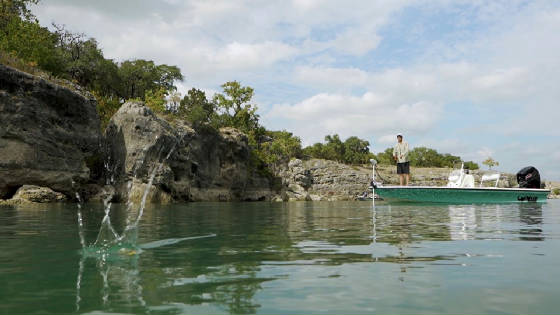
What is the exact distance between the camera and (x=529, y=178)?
87.7 ft

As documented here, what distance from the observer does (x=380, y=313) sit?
2.96m

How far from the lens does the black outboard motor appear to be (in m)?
26.6

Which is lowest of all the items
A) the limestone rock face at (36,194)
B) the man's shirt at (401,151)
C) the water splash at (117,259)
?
the water splash at (117,259)

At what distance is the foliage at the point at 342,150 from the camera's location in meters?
92.6

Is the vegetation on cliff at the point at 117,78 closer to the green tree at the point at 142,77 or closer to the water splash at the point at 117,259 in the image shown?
the green tree at the point at 142,77

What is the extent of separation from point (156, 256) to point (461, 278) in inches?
148

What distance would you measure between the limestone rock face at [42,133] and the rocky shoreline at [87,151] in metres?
0.05

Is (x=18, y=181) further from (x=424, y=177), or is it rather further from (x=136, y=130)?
(x=424, y=177)

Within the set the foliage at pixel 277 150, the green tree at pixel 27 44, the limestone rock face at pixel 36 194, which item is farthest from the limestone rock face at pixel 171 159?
the foliage at pixel 277 150

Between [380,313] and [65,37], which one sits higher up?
[65,37]

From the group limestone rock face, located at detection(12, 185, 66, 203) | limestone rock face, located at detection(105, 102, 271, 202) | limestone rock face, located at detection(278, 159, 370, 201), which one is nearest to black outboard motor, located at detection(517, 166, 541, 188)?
limestone rock face, located at detection(105, 102, 271, 202)

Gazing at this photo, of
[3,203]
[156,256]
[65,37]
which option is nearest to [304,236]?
[156,256]

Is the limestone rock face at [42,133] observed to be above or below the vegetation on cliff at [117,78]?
below

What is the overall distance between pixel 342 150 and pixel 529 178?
76142 millimetres
